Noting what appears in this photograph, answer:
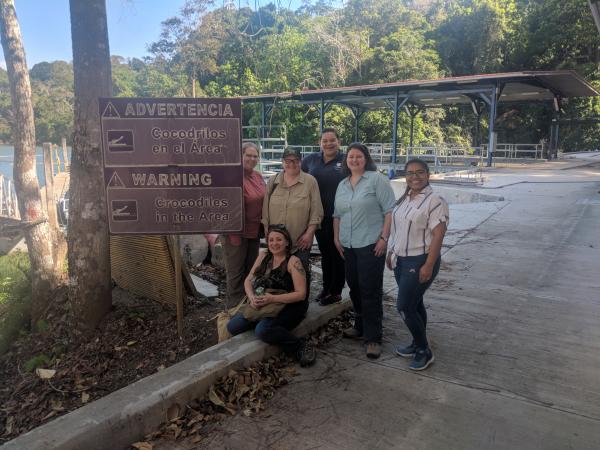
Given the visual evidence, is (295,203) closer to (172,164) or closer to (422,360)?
(172,164)

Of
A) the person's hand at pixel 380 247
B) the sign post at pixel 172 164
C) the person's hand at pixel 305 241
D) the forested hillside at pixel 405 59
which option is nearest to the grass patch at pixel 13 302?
the sign post at pixel 172 164

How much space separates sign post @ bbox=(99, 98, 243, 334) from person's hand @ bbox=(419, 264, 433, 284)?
1466mm

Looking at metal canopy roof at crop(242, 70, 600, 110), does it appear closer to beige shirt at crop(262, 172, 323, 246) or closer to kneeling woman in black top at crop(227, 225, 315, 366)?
beige shirt at crop(262, 172, 323, 246)

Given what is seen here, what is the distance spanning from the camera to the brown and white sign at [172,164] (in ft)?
11.7

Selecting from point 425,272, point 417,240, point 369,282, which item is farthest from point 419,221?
point 369,282

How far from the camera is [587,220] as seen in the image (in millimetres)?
9164

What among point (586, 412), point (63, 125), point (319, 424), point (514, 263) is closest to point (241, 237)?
point (319, 424)

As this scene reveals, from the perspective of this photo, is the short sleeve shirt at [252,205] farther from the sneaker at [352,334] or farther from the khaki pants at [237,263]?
the sneaker at [352,334]

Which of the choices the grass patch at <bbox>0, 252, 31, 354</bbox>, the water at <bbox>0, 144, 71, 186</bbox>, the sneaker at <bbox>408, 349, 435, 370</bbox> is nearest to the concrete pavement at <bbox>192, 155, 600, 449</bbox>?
the sneaker at <bbox>408, 349, 435, 370</bbox>

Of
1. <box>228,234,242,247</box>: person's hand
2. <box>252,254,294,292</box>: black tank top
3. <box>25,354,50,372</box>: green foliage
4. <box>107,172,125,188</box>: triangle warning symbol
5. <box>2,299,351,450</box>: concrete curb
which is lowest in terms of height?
<box>25,354,50,372</box>: green foliage

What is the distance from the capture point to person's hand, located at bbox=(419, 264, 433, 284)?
318cm

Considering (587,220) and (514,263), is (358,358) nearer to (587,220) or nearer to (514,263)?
(514,263)

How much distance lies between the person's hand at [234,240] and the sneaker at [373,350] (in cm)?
134

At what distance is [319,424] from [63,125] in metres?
27.1
